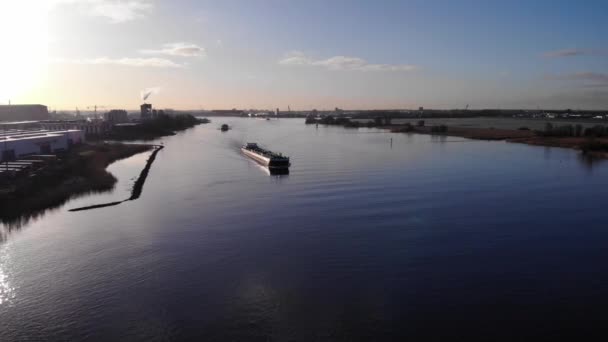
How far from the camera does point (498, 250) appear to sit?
39.5 feet

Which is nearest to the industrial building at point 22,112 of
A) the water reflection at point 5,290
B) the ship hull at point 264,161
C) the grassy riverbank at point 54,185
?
the grassy riverbank at point 54,185

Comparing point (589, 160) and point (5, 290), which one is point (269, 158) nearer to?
point (5, 290)

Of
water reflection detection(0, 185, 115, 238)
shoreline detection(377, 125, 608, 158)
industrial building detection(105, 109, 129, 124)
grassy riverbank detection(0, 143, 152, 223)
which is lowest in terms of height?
water reflection detection(0, 185, 115, 238)

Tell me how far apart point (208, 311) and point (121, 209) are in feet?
33.2

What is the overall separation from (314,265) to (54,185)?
16044 mm

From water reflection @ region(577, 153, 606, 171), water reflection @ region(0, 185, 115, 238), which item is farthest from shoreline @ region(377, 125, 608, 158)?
water reflection @ region(0, 185, 115, 238)

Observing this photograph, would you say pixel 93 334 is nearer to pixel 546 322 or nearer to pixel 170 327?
pixel 170 327

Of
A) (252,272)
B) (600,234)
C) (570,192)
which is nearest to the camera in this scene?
(252,272)

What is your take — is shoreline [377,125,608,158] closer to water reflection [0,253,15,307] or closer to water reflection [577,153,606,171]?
water reflection [577,153,606,171]

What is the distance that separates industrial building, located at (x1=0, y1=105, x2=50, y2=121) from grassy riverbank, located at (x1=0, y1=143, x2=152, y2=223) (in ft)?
154

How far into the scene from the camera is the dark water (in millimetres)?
8102

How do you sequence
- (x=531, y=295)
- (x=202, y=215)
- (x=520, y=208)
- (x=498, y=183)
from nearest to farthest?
(x=531, y=295), (x=202, y=215), (x=520, y=208), (x=498, y=183)

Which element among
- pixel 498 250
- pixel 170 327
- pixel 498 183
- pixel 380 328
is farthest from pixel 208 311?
pixel 498 183

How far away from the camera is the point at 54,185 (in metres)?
20.4
